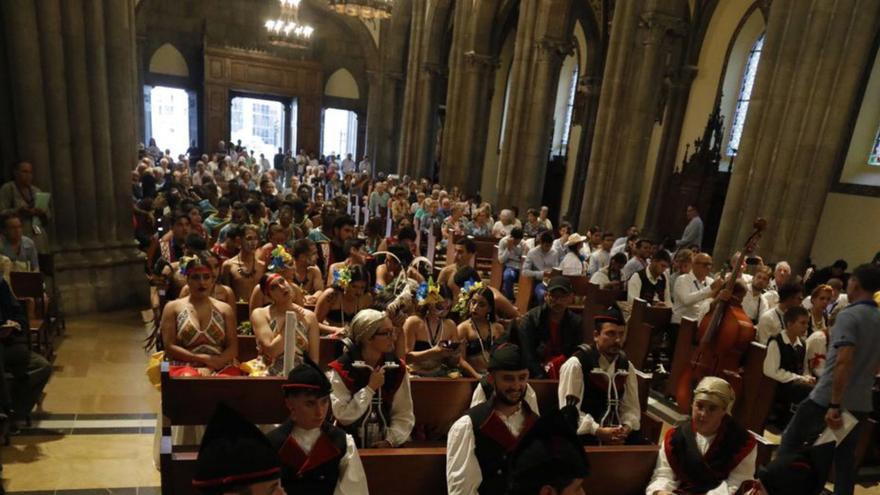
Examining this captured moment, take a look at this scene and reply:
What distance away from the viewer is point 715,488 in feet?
8.83

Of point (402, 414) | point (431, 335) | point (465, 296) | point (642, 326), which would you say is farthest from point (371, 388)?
point (642, 326)

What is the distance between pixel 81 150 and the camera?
658 centimetres

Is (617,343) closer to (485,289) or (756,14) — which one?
(485,289)

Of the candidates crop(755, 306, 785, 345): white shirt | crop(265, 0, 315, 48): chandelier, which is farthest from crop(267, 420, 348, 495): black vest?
crop(265, 0, 315, 48): chandelier

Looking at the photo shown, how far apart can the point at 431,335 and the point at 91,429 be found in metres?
2.90

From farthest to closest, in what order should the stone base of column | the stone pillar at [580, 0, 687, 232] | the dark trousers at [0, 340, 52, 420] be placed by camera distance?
the stone pillar at [580, 0, 687, 232]
the stone base of column
the dark trousers at [0, 340, 52, 420]

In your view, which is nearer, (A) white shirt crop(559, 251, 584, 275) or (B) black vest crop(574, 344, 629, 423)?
(B) black vest crop(574, 344, 629, 423)

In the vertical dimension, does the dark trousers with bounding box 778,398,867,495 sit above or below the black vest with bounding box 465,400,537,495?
below

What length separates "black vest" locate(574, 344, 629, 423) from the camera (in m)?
3.28

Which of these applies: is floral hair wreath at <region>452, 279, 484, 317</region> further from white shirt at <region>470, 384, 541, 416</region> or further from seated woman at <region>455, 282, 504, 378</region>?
white shirt at <region>470, 384, 541, 416</region>

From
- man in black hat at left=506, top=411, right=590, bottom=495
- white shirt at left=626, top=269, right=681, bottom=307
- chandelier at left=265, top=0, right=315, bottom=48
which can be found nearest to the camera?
man in black hat at left=506, top=411, right=590, bottom=495

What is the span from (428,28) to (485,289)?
19.0 m

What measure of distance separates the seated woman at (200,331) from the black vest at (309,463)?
1.49 meters

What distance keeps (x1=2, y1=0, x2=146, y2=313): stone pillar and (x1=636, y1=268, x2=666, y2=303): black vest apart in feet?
22.7
